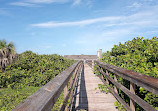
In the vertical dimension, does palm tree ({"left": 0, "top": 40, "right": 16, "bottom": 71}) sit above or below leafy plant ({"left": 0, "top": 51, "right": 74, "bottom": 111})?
above

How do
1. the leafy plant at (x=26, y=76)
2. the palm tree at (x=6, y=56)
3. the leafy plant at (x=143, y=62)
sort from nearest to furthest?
the leafy plant at (x=143, y=62) → the leafy plant at (x=26, y=76) → the palm tree at (x=6, y=56)

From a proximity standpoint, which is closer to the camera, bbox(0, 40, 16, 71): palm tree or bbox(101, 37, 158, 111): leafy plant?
bbox(101, 37, 158, 111): leafy plant

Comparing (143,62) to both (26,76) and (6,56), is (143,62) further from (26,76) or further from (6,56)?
(6,56)

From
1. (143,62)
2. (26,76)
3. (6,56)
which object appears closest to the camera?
(143,62)

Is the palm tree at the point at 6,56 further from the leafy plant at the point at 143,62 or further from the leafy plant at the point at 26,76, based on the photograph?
the leafy plant at the point at 143,62

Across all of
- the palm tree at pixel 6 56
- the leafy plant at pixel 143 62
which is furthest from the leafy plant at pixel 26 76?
the leafy plant at pixel 143 62

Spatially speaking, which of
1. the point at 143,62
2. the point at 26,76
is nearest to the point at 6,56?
the point at 26,76

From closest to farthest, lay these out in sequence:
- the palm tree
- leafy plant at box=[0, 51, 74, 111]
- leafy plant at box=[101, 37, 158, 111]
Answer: leafy plant at box=[101, 37, 158, 111], leafy plant at box=[0, 51, 74, 111], the palm tree

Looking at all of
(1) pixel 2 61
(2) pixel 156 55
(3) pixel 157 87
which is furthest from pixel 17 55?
(3) pixel 157 87

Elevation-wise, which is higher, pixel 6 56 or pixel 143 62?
pixel 6 56

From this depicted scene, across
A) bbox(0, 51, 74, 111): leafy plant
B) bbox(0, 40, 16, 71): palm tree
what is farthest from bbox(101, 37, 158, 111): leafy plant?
bbox(0, 40, 16, 71): palm tree

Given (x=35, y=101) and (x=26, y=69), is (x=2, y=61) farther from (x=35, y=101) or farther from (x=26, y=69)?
(x=35, y=101)

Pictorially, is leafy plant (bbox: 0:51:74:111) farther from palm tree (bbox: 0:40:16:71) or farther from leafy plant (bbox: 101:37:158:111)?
leafy plant (bbox: 101:37:158:111)

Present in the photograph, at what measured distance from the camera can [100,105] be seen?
4.35 m
